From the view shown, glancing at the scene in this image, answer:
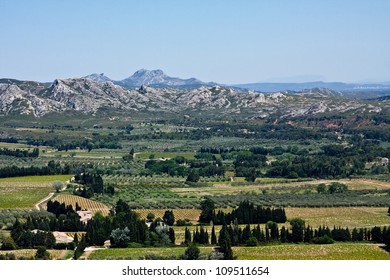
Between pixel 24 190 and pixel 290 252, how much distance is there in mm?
45773

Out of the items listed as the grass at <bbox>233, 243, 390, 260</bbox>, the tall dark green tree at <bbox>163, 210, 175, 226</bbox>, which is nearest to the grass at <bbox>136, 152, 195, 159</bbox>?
the tall dark green tree at <bbox>163, 210, 175, 226</bbox>

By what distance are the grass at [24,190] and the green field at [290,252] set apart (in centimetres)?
2978

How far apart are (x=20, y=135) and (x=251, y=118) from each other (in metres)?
70.4

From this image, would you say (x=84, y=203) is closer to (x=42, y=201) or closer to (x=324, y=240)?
(x=42, y=201)

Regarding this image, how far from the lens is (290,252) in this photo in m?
41.5

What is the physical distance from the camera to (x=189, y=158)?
372ft

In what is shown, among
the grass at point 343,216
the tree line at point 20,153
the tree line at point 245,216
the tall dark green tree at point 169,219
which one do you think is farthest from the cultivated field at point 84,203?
the tree line at point 20,153

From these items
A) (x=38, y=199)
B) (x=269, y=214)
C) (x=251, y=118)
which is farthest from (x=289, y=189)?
(x=251, y=118)

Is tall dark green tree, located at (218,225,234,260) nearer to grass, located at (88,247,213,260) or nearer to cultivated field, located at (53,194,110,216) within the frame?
grass, located at (88,247,213,260)

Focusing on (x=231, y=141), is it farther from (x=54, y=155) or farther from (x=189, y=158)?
(x=54, y=155)

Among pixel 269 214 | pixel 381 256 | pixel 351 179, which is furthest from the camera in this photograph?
pixel 351 179

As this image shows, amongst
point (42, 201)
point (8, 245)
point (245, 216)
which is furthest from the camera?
point (42, 201)

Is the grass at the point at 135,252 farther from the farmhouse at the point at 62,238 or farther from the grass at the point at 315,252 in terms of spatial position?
the farmhouse at the point at 62,238

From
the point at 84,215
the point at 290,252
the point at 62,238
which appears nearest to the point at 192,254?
the point at 290,252
